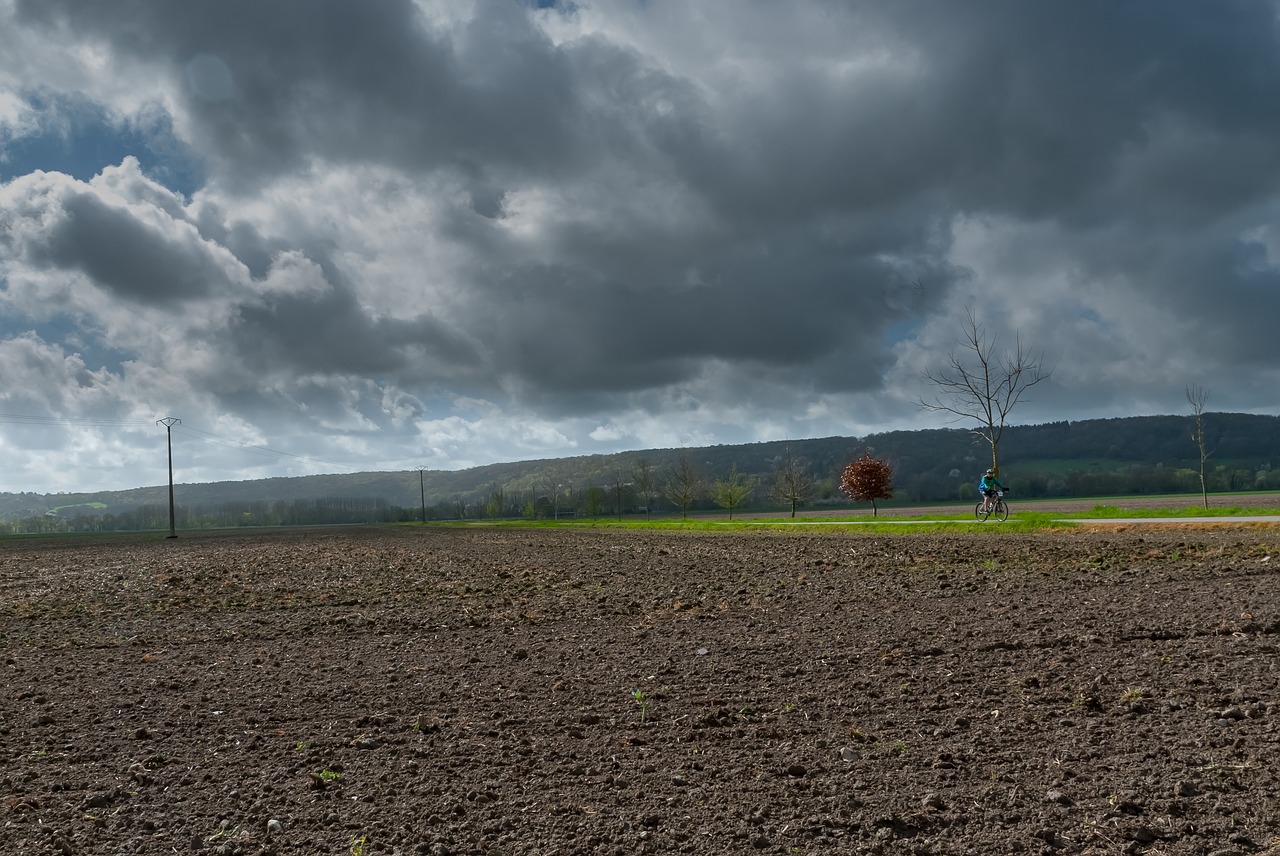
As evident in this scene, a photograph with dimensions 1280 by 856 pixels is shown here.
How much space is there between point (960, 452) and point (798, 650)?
174 m

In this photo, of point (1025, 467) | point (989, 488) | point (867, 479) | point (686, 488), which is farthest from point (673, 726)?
point (1025, 467)

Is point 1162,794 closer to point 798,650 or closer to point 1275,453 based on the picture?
point 798,650

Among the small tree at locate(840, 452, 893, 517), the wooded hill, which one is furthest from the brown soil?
the wooded hill

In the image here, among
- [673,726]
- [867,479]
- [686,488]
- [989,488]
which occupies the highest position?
[867,479]

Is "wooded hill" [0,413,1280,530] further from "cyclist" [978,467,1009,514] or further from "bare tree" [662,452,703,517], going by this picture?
"cyclist" [978,467,1009,514]

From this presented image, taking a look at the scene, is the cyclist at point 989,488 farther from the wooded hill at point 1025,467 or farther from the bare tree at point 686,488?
the wooded hill at point 1025,467

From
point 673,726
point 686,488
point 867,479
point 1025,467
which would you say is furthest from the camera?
point 1025,467

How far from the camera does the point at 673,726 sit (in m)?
7.62

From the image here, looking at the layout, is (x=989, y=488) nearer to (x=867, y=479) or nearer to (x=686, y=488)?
(x=867, y=479)

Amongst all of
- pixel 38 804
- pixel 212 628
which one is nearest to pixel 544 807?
pixel 38 804

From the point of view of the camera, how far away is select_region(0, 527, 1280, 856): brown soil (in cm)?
546

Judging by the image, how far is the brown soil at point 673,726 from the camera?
17.9ft

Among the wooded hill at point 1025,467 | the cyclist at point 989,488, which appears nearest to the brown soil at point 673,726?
the cyclist at point 989,488

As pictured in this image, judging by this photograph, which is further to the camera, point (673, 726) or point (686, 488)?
point (686, 488)
